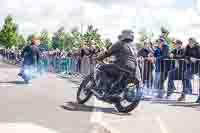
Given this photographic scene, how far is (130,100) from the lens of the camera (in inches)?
417

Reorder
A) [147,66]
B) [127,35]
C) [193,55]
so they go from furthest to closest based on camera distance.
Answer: [147,66]
[193,55]
[127,35]

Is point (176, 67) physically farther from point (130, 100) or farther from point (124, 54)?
point (130, 100)

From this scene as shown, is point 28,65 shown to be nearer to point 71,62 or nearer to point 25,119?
point 71,62

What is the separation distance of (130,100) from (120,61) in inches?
33.4

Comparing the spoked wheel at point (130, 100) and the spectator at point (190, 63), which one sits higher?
the spectator at point (190, 63)

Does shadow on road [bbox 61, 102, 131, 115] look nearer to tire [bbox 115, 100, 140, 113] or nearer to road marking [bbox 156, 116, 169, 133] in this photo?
tire [bbox 115, 100, 140, 113]

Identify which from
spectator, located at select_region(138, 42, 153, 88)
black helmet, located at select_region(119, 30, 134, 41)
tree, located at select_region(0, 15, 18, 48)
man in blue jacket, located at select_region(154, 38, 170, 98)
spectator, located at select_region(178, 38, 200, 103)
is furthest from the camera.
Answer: tree, located at select_region(0, 15, 18, 48)

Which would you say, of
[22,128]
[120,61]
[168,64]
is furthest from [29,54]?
[22,128]

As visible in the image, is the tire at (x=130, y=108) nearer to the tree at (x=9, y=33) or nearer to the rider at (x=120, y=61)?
the rider at (x=120, y=61)

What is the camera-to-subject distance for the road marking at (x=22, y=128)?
7586mm

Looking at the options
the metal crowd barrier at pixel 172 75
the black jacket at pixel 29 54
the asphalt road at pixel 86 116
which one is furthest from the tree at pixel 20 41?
the asphalt road at pixel 86 116

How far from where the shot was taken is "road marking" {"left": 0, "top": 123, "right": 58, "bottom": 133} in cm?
759

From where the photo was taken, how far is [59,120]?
8.92 metres

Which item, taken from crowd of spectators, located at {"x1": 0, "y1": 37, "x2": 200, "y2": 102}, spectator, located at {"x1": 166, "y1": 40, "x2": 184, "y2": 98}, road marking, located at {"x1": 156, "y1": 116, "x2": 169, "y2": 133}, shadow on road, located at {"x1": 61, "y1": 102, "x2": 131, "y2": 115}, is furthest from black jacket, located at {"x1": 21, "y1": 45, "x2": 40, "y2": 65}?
road marking, located at {"x1": 156, "y1": 116, "x2": 169, "y2": 133}
